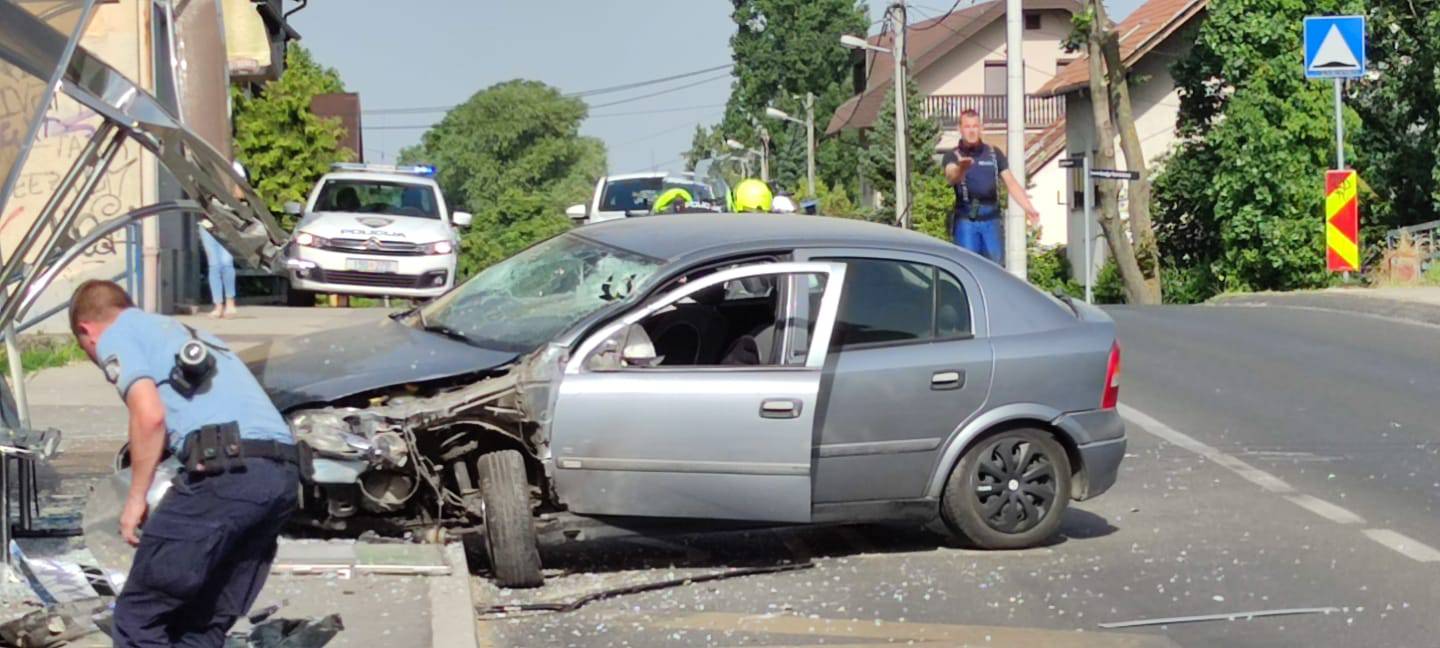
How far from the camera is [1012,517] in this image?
893cm

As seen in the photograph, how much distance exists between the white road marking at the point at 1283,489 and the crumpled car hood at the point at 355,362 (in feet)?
13.8

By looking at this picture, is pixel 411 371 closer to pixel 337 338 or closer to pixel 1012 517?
pixel 337 338

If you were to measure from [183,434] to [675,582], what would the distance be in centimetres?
316

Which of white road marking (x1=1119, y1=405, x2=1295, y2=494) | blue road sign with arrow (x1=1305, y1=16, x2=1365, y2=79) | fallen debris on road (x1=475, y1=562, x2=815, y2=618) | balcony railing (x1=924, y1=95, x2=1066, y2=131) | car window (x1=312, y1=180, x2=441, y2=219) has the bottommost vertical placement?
fallen debris on road (x1=475, y1=562, x2=815, y2=618)

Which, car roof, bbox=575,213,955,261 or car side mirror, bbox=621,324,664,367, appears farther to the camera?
car roof, bbox=575,213,955,261

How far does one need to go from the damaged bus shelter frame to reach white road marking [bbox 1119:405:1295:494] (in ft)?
18.3

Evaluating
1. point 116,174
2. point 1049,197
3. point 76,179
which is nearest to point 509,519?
point 76,179

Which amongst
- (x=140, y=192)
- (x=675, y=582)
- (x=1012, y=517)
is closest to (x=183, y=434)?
(x=675, y=582)

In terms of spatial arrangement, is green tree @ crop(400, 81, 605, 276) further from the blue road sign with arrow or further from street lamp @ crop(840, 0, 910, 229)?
the blue road sign with arrow

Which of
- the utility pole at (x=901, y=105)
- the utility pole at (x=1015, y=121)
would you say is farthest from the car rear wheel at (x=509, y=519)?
the utility pole at (x=901, y=105)

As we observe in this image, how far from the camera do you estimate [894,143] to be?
6531 cm

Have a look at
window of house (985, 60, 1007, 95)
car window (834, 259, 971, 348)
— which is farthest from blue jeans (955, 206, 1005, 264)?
window of house (985, 60, 1007, 95)

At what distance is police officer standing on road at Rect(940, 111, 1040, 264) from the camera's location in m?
15.0

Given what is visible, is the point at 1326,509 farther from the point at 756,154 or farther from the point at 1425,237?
the point at 756,154
